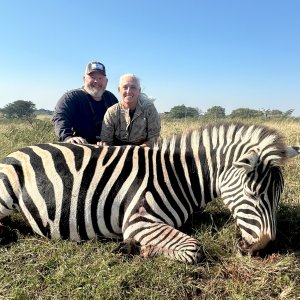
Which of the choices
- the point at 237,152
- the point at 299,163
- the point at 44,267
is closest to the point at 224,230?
the point at 237,152

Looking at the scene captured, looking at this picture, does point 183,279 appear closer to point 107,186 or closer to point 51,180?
point 107,186

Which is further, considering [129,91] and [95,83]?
[95,83]

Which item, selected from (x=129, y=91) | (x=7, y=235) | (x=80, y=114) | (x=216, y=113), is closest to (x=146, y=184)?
(x=7, y=235)

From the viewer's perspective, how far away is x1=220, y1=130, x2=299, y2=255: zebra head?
248cm

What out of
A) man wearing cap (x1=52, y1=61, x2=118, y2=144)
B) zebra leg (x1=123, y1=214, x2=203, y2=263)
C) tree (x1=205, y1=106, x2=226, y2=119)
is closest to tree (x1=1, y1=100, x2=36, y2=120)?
tree (x1=205, y1=106, x2=226, y2=119)

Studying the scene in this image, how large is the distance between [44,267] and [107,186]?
775 millimetres

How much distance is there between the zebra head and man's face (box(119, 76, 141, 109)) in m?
1.89

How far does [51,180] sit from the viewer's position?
3.01 metres

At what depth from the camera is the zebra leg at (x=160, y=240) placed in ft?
8.41

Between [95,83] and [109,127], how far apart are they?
798mm

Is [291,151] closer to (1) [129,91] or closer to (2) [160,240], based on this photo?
(2) [160,240]

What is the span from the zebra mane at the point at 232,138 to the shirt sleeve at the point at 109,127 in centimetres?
117

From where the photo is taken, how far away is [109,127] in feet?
14.2

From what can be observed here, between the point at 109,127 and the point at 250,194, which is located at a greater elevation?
the point at 109,127
